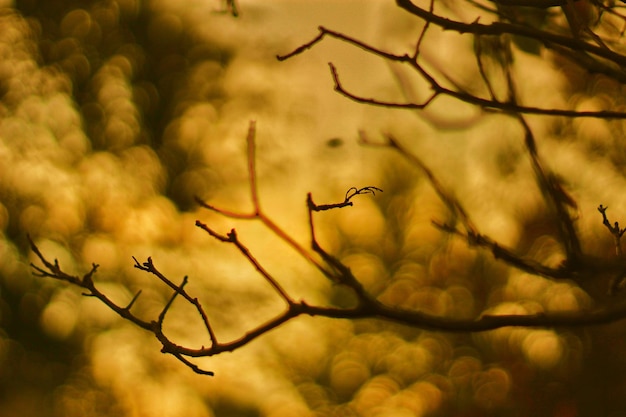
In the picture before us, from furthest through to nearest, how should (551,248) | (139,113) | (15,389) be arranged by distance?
(139,113)
(15,389)
(551,248)

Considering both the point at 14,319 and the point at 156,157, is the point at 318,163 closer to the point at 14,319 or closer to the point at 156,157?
the point at 156,157

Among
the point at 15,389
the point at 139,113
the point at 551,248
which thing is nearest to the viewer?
the point at 551,248

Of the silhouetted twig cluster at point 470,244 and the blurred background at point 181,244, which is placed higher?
the silhouetted twig cluster at point 470,244

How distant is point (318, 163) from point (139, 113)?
2765 mm

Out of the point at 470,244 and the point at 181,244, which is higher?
the point at 470,244

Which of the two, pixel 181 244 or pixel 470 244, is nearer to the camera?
pixel 470 244

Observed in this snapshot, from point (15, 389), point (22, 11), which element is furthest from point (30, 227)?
point (22, 11)

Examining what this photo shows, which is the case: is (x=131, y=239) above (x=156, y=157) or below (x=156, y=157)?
below

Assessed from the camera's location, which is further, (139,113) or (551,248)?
(139,113)

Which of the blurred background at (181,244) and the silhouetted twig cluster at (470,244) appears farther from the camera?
the blurred background at (181,244)

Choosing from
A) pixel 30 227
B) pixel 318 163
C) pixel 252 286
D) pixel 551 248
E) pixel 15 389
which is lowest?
pixel 15 389

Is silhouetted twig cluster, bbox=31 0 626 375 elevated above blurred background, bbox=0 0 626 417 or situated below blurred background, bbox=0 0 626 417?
above

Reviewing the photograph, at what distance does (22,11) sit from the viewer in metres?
11.9

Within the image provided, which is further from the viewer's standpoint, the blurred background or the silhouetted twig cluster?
the blurred background
